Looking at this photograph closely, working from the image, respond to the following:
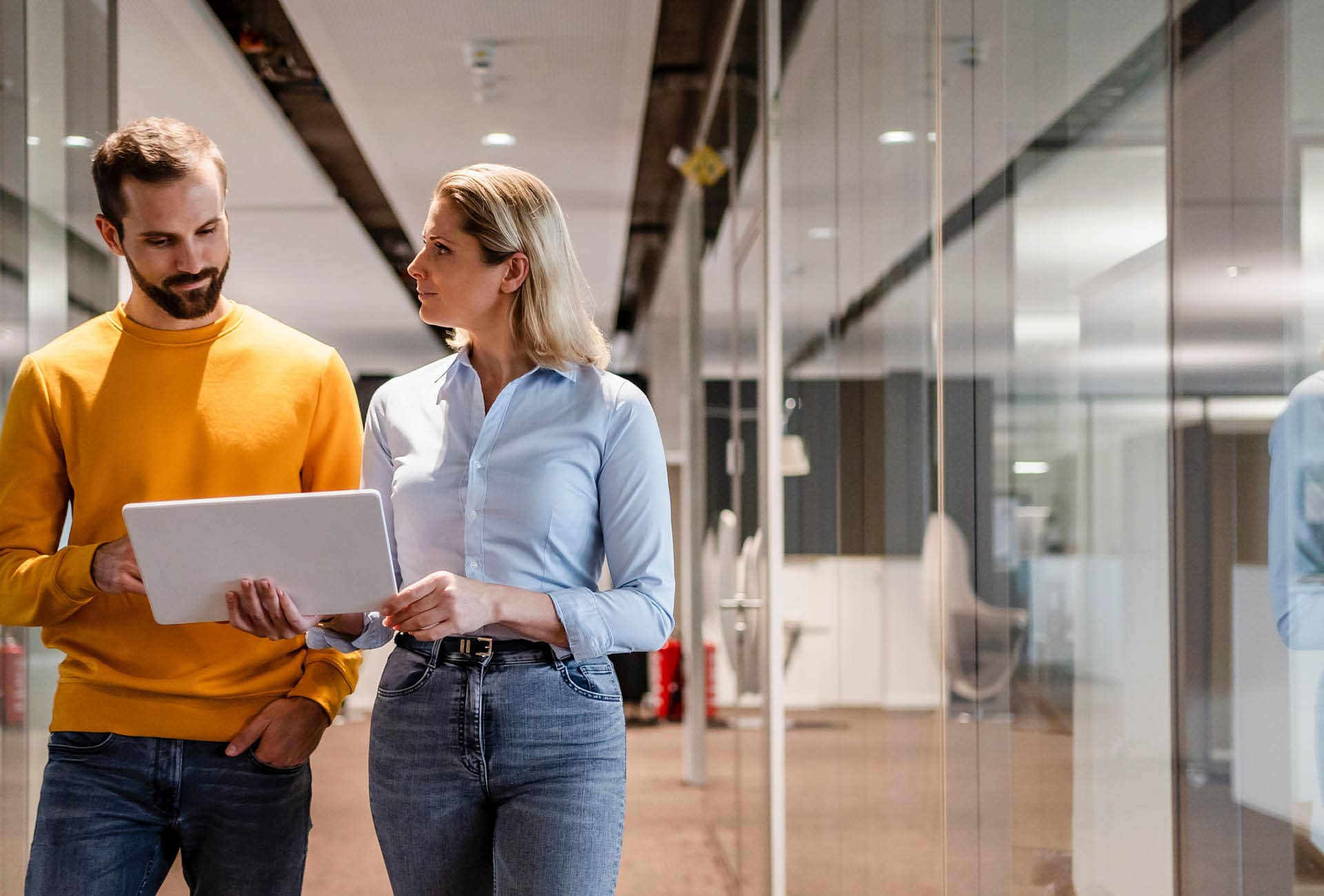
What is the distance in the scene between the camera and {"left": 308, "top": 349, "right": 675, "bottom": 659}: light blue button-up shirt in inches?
60.0

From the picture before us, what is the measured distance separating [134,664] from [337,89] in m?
3.38

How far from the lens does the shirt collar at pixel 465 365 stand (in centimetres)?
161

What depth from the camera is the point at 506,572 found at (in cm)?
152

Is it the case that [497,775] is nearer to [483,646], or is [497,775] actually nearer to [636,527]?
→ [483,646]

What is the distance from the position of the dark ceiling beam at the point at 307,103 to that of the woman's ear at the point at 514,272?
2.05 meters

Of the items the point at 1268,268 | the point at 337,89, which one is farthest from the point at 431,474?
the point at 337,89

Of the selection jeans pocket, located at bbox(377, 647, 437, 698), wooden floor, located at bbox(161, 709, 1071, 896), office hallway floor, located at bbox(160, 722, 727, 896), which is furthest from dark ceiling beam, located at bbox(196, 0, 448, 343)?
jeans pocket, located at bbox(377, 647, 437, 698)

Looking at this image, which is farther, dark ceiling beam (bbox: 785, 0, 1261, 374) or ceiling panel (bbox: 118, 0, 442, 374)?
ceiling panel (bbox: 118, 0, 442, 374)

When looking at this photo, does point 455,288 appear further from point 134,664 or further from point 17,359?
point 17,359

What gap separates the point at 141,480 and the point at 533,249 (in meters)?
0.58

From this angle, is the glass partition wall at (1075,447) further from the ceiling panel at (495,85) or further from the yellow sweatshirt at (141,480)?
the ceiling panel at (495,85)

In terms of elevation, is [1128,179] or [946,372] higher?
[1128,179]

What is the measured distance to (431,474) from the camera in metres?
1.56

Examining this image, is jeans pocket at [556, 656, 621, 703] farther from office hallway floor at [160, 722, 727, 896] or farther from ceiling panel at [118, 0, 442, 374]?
office hallway floor at [160, 722, 727, 896]
